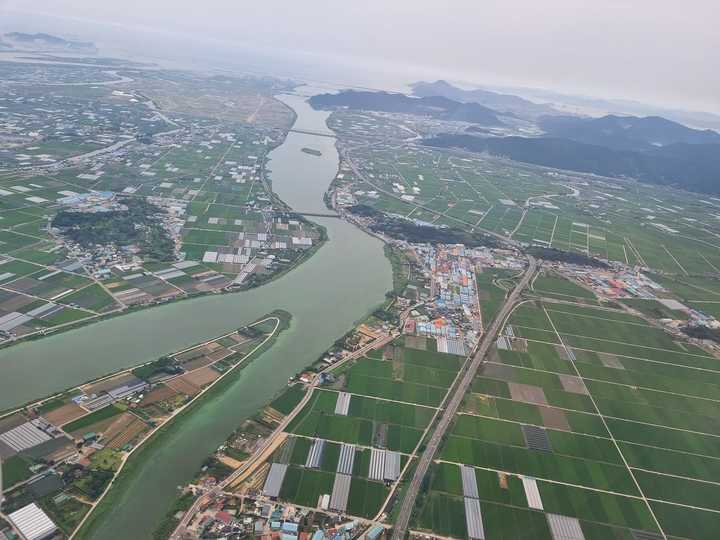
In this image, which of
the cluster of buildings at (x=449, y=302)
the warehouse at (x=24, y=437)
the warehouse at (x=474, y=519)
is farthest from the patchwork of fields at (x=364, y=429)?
the warehouse at (x=24, y=437)

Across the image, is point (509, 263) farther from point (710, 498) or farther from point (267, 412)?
point (267, 412)

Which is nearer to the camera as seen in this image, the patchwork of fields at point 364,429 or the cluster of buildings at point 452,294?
the patchwork of fields at point 364,429

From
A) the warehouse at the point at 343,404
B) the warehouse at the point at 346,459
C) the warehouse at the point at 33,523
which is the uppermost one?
the warehouse at the point at 343,404

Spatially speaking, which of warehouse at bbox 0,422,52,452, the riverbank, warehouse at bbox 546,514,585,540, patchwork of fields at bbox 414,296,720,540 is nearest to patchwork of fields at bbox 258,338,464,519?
patchwork of fields at bbox 414,296,720,540

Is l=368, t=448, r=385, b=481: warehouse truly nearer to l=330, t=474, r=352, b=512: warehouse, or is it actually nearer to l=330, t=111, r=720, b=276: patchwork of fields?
l=330, t=474, r=352, b=512: warehouse

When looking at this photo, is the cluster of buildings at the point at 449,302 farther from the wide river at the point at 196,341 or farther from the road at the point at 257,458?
the road at the point at 257,458

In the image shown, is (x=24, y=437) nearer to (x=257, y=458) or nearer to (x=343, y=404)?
(x=257, y=458)

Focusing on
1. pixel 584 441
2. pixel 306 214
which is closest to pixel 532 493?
pixel 584 441
